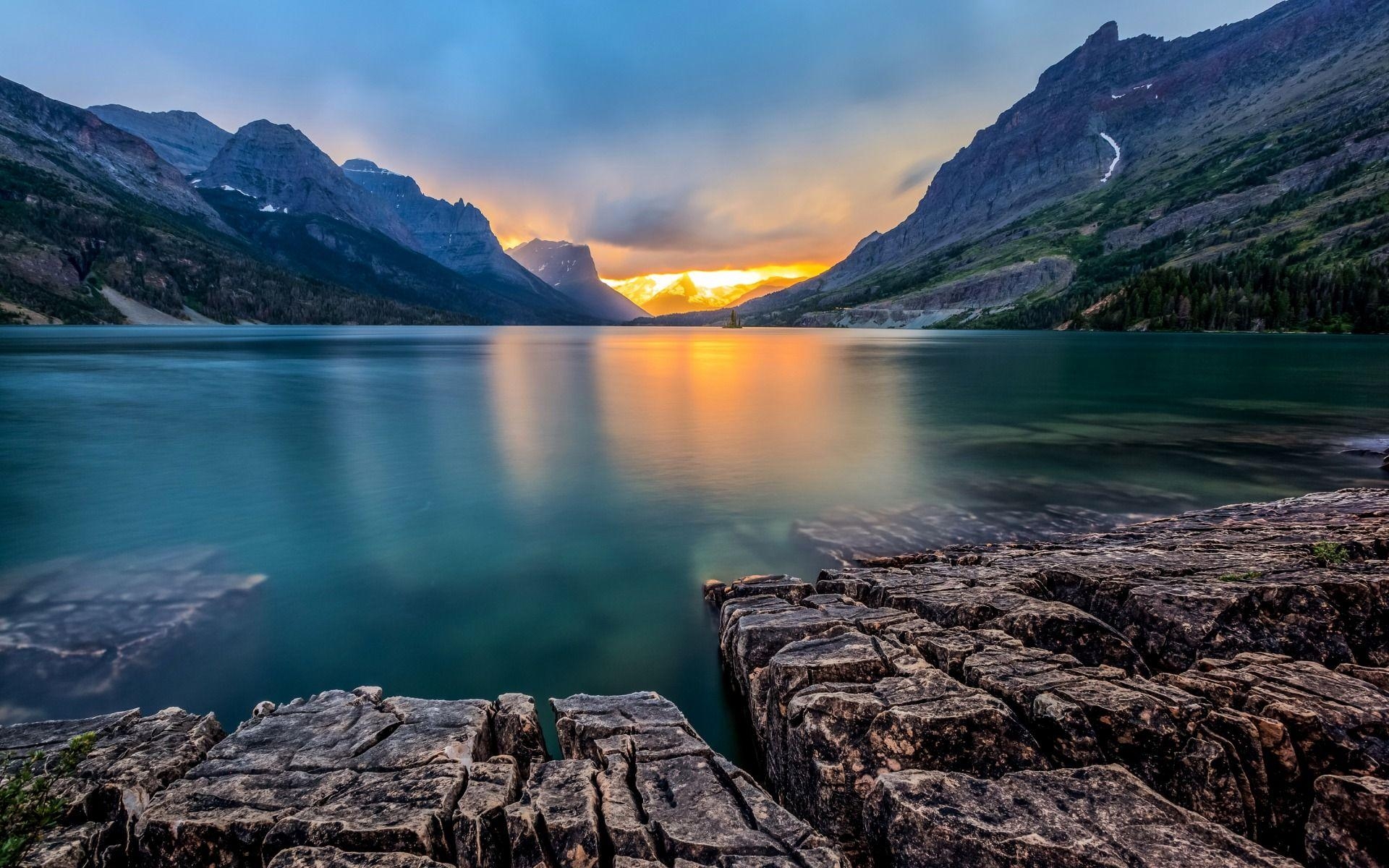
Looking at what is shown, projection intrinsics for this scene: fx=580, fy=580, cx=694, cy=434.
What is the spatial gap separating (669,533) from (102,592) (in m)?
13.5

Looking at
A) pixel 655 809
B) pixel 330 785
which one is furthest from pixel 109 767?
pixel 655 809

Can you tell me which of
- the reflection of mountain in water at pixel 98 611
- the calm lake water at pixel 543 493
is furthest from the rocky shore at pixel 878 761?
the reflection of mountain in water at pixel 98 611

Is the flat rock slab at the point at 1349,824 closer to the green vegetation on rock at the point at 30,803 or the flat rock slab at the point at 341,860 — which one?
the flat rock slab at the point at 341,860

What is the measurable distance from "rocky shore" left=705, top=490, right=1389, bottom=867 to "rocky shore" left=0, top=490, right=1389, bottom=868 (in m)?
0.03

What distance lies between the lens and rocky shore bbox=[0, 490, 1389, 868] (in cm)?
495

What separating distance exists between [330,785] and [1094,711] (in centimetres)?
777

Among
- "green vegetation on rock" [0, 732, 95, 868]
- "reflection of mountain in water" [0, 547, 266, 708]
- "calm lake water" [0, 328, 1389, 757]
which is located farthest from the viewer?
"calm lake water" [0, 328, 1389, 757]

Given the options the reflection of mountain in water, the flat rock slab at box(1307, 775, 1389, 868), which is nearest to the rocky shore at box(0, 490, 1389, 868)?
the flat rock slab at box(1307, 775, 1389, 868)

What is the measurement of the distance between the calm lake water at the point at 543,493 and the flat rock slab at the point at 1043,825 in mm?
3944

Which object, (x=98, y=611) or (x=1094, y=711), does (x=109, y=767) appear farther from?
(x=1094, y=711)

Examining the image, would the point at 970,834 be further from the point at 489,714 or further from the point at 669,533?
the point at 669,533

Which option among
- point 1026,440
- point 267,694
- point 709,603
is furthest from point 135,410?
point 1026,440

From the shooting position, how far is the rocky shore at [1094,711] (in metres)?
4.92

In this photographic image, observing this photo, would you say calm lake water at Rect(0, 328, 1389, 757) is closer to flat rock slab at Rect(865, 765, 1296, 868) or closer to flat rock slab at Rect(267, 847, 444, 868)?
flat rock slab at Rect(865, 765, 1296, 868)
